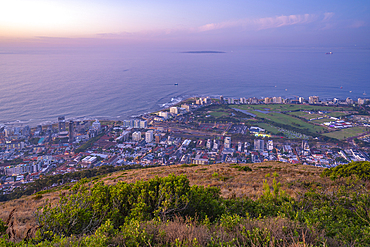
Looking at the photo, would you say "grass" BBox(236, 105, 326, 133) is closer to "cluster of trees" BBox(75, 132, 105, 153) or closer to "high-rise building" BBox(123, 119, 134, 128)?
"high-rise building" BBox(123, 119, 134, 128)

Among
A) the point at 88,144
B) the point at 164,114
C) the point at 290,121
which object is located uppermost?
the point at 164,114

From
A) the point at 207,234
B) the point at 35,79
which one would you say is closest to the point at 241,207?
the point at 207,234

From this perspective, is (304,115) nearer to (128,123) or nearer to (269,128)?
(269,128)

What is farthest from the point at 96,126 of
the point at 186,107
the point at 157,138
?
the point at 186,107

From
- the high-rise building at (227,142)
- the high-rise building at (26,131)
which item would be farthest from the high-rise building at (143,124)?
the high-rise building at (26,131)

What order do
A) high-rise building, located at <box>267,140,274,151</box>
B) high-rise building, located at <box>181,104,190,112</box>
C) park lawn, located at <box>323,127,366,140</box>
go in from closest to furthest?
high-rise building, located at <box>267,140,274,151</box> → park lawn, located at <box>323,127,366,140</box> → high-rise building, located at <box>181,104,190,112</box>

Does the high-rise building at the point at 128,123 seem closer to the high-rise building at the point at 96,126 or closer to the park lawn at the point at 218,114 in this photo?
the high-rise building at the point at 96,126

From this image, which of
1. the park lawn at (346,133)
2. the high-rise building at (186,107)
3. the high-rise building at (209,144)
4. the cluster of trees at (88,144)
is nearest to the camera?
the cluster of trees at (88,144)

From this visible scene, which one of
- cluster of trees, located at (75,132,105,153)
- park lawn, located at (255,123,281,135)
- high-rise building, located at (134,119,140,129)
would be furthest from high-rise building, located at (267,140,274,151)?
cluster of trees, located at (75,132,105,153)
